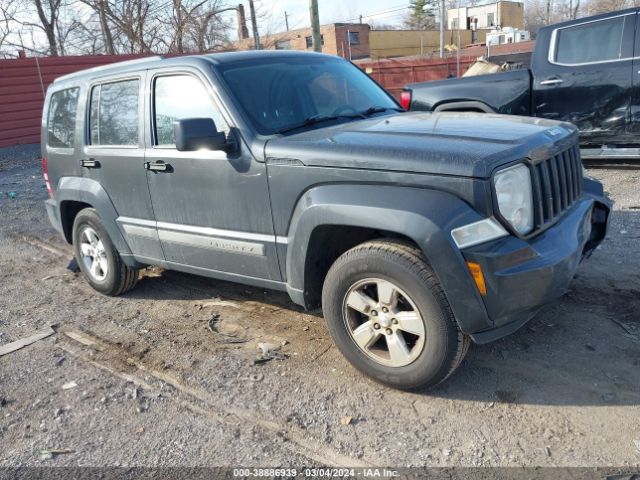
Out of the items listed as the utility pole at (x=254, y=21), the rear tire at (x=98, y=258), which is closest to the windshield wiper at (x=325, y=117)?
the rear tire at (x=98, y=258)

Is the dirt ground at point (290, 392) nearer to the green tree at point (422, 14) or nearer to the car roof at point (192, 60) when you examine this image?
the car roof at point (192, 60)

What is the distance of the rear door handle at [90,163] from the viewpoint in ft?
14.9

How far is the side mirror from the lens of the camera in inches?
131

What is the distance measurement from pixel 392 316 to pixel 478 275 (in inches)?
22.5

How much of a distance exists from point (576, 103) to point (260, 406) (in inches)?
235

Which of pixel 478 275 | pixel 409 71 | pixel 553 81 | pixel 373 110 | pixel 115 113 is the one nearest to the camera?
pixel 478 275

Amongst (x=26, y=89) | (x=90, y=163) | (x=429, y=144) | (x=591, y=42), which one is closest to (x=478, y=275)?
(x=429, y=144)

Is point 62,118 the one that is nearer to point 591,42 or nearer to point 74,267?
point 74,267

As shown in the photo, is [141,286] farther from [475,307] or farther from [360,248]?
[475,307]

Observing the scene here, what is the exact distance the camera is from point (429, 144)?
295 centimetres

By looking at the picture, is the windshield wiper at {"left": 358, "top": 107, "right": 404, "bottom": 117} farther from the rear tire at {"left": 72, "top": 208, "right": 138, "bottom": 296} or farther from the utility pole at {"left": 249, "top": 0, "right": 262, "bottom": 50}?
the utility pole at {"left": 249, "top": 0, "right": 262, "bottom": 50}

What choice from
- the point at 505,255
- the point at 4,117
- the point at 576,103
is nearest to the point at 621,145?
the point at 576,103

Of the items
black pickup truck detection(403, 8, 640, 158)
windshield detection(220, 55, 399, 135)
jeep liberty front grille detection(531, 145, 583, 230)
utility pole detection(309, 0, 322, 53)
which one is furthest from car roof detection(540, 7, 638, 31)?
utility pole detection(309, 0, 322, 53)

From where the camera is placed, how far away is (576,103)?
7.13 m
